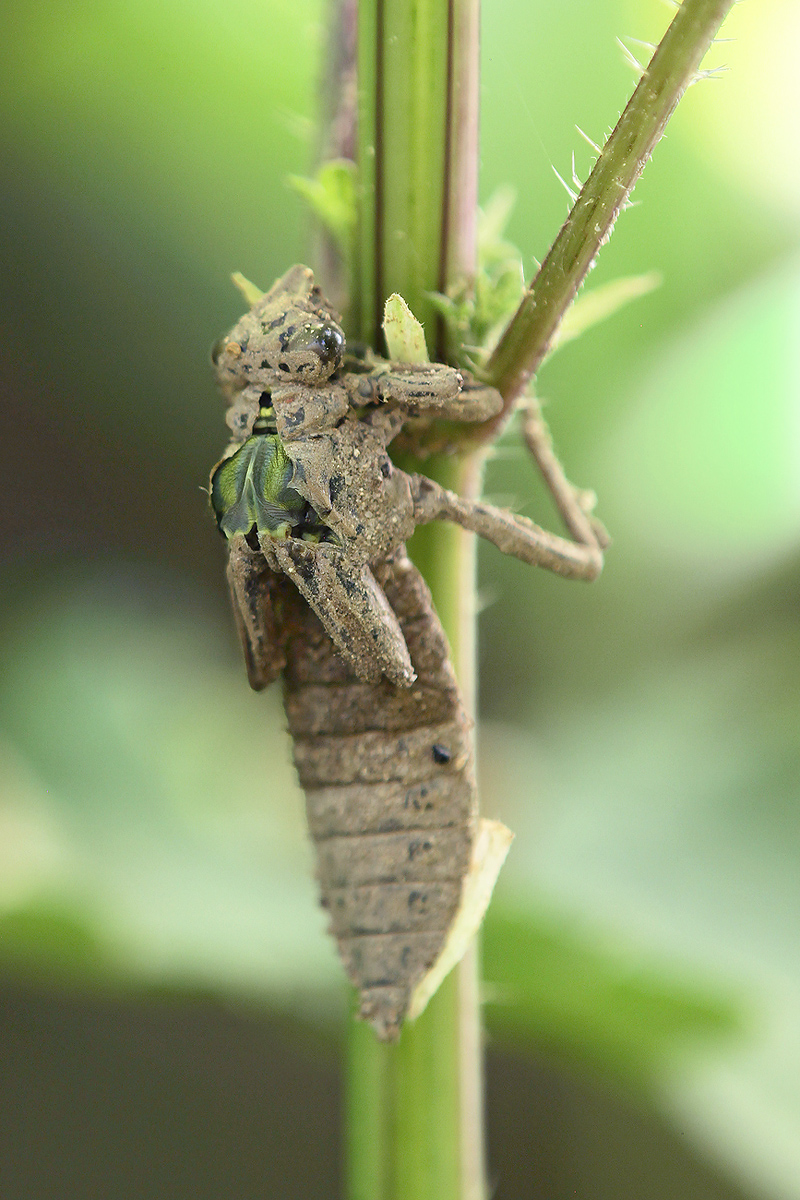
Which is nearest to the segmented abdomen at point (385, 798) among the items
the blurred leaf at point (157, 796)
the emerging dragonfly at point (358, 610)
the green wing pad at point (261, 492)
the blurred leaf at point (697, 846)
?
the emerging dragonfly at point (358, 610)

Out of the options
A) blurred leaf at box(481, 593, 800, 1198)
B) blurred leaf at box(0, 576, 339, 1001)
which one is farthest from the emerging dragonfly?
blurred leaf at box(0, 576, 339, 1001)

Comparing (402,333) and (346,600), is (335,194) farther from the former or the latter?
(346,600)

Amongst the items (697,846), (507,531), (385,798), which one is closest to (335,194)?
(507,531)

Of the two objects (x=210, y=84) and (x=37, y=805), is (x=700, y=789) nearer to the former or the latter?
(x=37, y=805)

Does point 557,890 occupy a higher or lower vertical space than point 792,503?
lower

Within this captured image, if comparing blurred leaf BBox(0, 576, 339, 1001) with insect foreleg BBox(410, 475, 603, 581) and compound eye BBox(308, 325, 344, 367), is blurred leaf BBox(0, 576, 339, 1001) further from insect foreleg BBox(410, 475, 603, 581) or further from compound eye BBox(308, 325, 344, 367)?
compound eye BBox(308, 325, 344, 367)

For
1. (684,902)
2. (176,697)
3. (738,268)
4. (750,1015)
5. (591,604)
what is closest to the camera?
(750,1015)

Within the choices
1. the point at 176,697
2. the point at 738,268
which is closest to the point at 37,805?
the point at 176,697
